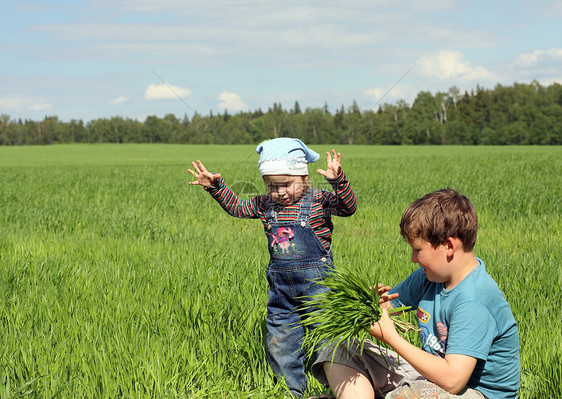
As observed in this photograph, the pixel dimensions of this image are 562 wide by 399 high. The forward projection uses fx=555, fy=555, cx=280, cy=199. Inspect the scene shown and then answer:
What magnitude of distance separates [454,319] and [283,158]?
1.26 metres

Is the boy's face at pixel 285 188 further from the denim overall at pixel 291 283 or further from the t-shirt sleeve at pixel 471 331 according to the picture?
the t-shirt sleeve at pixel 471 331

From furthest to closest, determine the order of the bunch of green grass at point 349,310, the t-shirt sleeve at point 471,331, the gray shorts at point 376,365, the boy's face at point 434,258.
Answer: the gray shorts at point 376,365, the bunch of green grass at point 349,310, the boy's face at point 434,258, the t-shirt sleeve at point 471,331

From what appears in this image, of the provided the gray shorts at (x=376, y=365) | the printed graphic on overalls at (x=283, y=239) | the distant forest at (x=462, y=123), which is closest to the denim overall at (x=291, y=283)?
the printed graphic on overalls at (x=283, y=239)

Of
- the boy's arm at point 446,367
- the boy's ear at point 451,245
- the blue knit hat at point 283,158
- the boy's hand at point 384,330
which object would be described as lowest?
the boy's arm at point 446,367

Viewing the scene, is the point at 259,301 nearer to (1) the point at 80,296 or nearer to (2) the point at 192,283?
(2) the point at 192,283

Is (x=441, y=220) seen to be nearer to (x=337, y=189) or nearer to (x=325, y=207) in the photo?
(x=337, y=189)

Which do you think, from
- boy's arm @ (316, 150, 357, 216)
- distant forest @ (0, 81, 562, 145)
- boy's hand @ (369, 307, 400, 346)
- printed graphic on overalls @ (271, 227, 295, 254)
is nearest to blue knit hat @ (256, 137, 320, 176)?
boy's arm @ (316, 150, 357, 216)

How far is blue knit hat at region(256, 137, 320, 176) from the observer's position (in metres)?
2.98

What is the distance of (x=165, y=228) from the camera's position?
743 cm

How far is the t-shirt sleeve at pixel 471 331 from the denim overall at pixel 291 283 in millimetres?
937

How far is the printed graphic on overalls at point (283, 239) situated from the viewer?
3.03 metres

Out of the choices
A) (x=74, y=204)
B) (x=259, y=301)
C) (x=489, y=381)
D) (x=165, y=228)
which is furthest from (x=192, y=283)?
(x=74, y=204)

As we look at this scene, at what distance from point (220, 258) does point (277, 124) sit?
1694 mm

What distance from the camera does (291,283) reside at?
301 cm
